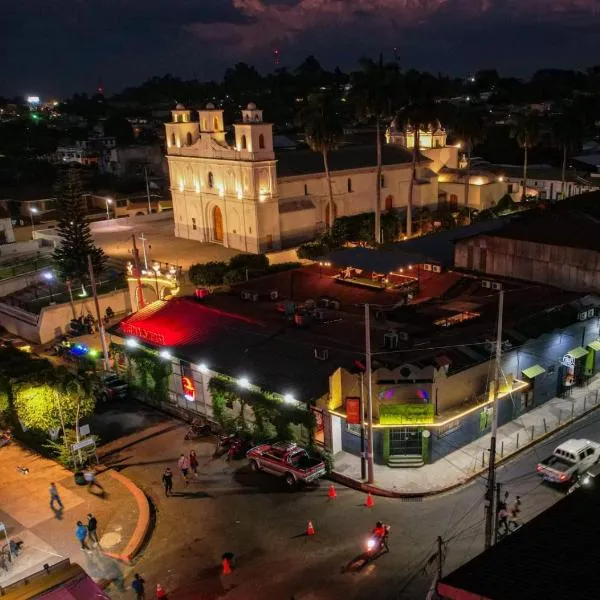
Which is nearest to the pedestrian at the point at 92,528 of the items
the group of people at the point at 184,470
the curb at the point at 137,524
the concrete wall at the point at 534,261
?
the curb at the point at 137,524

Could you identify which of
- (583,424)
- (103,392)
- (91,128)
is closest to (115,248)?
(103,392)

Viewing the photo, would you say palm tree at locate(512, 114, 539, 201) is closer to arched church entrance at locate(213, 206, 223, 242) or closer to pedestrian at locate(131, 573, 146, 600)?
arched church entrance at locate(213, 206, 223, 242)

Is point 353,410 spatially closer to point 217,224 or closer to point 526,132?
point 217,224

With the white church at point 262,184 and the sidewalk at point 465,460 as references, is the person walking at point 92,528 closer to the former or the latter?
the sidewalk at point 465,460

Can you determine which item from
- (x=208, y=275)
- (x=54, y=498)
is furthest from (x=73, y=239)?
(x=54, y=498)

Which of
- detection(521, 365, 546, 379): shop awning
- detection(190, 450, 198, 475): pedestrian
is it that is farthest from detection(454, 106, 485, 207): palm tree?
detection(190, 450, 198, 475): pedestrian

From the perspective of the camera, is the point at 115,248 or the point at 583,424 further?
the point at 115,248

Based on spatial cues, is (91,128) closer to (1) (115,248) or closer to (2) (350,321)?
(1) (115,248)
